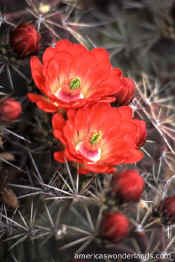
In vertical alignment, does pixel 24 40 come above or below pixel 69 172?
above

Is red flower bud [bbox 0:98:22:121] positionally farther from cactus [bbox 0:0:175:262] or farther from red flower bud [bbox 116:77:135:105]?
red flower bud [bbox 116:77:135:105]

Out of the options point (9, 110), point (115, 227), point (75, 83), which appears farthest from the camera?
point (75, 83)

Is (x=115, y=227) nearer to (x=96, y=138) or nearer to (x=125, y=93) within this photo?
(x=96, y=138)

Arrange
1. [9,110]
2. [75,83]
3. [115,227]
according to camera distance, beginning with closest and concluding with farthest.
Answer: [115,227] < [9,110] < [75,83]

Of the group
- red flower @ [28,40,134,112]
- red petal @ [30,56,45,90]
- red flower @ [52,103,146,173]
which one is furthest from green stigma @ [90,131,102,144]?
red petal @ [30,56,45,90]

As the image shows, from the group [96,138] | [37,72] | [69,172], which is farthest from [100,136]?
[37,72]

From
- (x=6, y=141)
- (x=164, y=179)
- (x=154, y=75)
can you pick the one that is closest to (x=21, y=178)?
(x=6, y=141)
